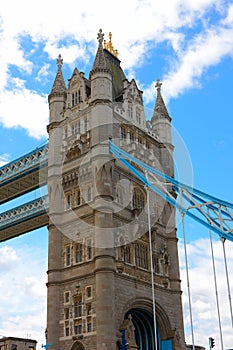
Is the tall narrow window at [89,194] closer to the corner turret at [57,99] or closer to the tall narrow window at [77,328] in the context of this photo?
the corner turret at [57,99]

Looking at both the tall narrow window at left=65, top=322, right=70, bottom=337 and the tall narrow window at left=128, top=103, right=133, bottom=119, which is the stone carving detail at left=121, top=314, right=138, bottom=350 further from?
the tall narrow window at left=128, top=103, right=133, bottom=119

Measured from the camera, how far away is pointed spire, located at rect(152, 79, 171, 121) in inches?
2357

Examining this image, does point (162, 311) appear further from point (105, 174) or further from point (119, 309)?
point (105, 174)

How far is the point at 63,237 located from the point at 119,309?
901 cm

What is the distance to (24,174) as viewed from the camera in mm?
60344

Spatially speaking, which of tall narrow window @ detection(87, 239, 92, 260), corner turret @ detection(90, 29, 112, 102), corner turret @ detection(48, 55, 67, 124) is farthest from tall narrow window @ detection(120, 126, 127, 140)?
tall narrow window @ detection(87, 239, 92, 260)

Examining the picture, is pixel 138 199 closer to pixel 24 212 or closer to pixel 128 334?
pixel 128 334

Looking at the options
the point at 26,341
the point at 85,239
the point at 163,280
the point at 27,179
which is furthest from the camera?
the point at 27,179

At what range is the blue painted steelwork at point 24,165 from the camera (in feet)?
186

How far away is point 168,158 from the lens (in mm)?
57688

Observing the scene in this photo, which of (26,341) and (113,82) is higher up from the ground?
(113,82)

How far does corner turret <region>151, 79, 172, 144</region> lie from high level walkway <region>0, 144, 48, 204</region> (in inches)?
488

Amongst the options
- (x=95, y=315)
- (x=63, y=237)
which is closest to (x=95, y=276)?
(x=95, y=315)

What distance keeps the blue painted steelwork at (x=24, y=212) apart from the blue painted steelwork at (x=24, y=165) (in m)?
3.49
